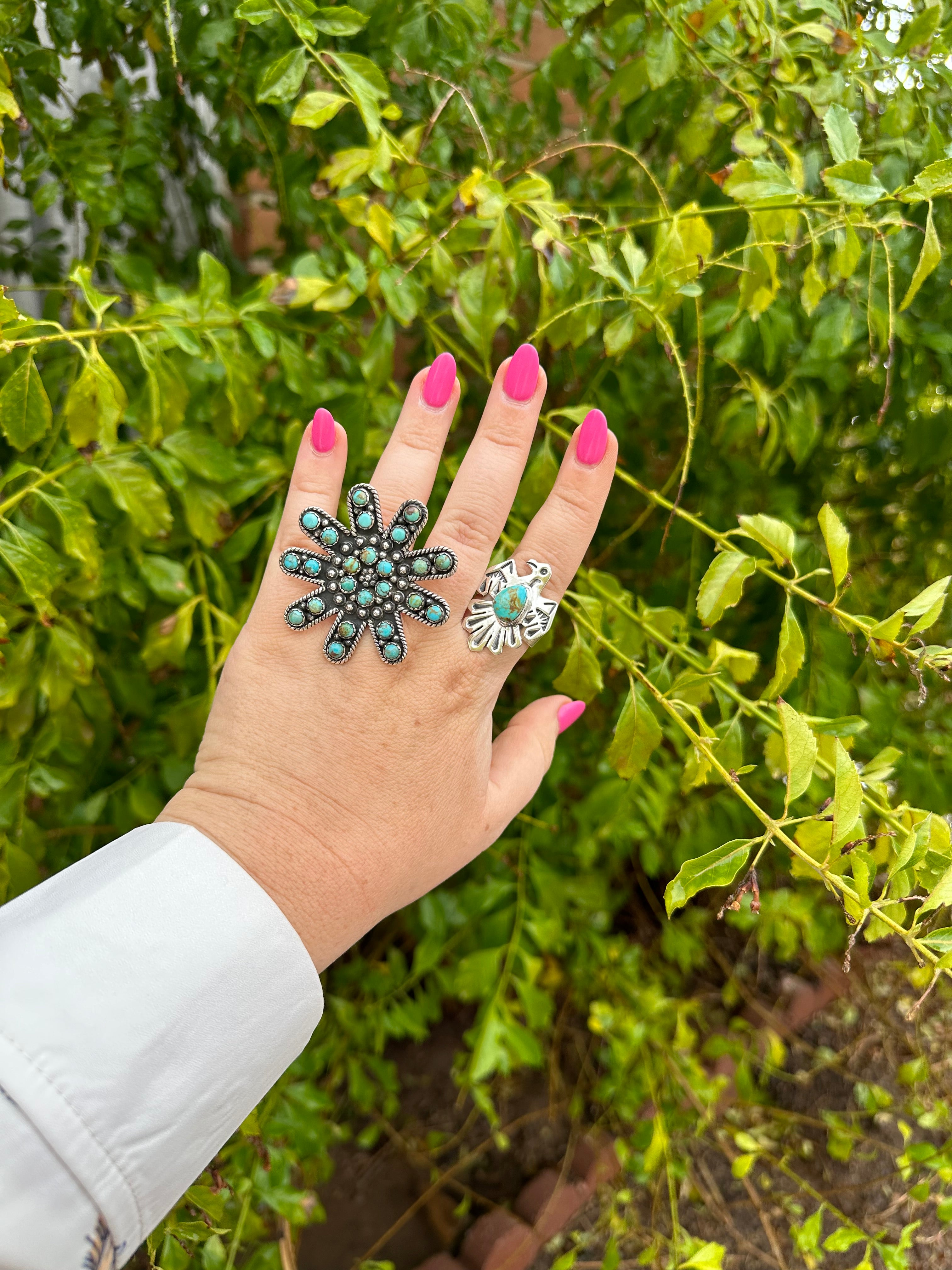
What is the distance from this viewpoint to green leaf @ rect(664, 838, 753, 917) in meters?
0.60

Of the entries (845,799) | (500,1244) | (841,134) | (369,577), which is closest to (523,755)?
(369,577)

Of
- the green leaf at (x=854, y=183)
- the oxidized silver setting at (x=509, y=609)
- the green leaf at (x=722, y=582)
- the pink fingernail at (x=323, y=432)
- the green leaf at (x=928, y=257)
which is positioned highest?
the green leaf at (x=854, y=183)

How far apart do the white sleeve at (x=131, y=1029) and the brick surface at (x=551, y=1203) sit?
1145mm

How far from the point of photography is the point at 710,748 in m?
0.79

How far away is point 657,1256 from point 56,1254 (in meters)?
1.26

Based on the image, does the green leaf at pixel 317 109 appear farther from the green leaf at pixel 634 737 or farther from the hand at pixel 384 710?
the green leaf at pixel 634 737

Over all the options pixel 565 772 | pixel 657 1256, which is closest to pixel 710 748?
pixel 565 772

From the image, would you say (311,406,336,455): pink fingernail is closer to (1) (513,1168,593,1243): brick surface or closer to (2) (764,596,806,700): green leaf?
(2) (764,596,806,700): green leaf

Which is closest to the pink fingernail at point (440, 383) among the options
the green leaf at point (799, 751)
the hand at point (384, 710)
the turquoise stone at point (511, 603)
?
the hand at point (384, 710)

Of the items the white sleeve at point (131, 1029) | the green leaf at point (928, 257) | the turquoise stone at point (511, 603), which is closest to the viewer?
the white sleeve at point (131, 1029)

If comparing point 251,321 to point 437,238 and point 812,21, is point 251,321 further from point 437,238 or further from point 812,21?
point 812,21

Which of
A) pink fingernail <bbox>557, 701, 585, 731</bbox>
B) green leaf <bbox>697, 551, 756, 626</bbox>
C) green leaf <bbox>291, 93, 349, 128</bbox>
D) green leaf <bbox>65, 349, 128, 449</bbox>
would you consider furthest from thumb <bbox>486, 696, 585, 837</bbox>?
green leaf <bbox>291, 93, 349, 128</bbox>

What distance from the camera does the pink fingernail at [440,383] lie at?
81cm

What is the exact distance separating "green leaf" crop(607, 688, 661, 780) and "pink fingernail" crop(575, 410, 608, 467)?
9.8 inches
